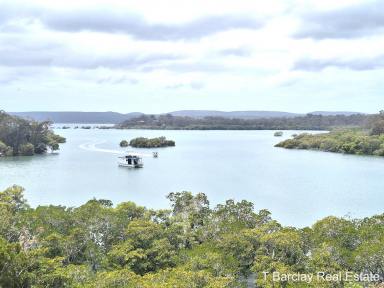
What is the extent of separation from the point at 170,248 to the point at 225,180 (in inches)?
1316

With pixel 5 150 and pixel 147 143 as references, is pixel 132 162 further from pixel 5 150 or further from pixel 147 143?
pixel 147 143

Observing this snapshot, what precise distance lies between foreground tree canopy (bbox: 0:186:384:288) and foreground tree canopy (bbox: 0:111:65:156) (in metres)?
60.1

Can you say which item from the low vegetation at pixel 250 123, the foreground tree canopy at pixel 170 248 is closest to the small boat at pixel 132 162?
the foreground tree canopy at pixel 170 248

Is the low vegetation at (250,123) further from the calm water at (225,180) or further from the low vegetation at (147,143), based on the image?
the calm water at (225,180)

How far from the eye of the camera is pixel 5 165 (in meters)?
67.7

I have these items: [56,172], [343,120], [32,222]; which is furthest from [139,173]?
[343,120]

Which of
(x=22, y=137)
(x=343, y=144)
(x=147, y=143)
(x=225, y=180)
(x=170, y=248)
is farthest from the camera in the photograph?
(x=147, y=143)

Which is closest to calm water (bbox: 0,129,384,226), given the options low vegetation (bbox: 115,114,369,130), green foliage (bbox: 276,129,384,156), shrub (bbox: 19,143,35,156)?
shrub (bbox: 19,143,35,156)

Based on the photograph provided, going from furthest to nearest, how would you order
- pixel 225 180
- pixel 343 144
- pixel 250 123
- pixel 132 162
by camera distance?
pixel 250 123
pixel 343 144
pixel 132 162
pixel 225 180

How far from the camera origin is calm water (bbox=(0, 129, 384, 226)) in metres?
39.5

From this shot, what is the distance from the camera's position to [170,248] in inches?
752

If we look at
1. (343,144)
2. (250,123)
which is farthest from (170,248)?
(250,123)

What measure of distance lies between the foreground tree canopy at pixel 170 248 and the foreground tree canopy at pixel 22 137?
6015 centimetres

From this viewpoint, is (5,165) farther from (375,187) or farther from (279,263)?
(279,263)
